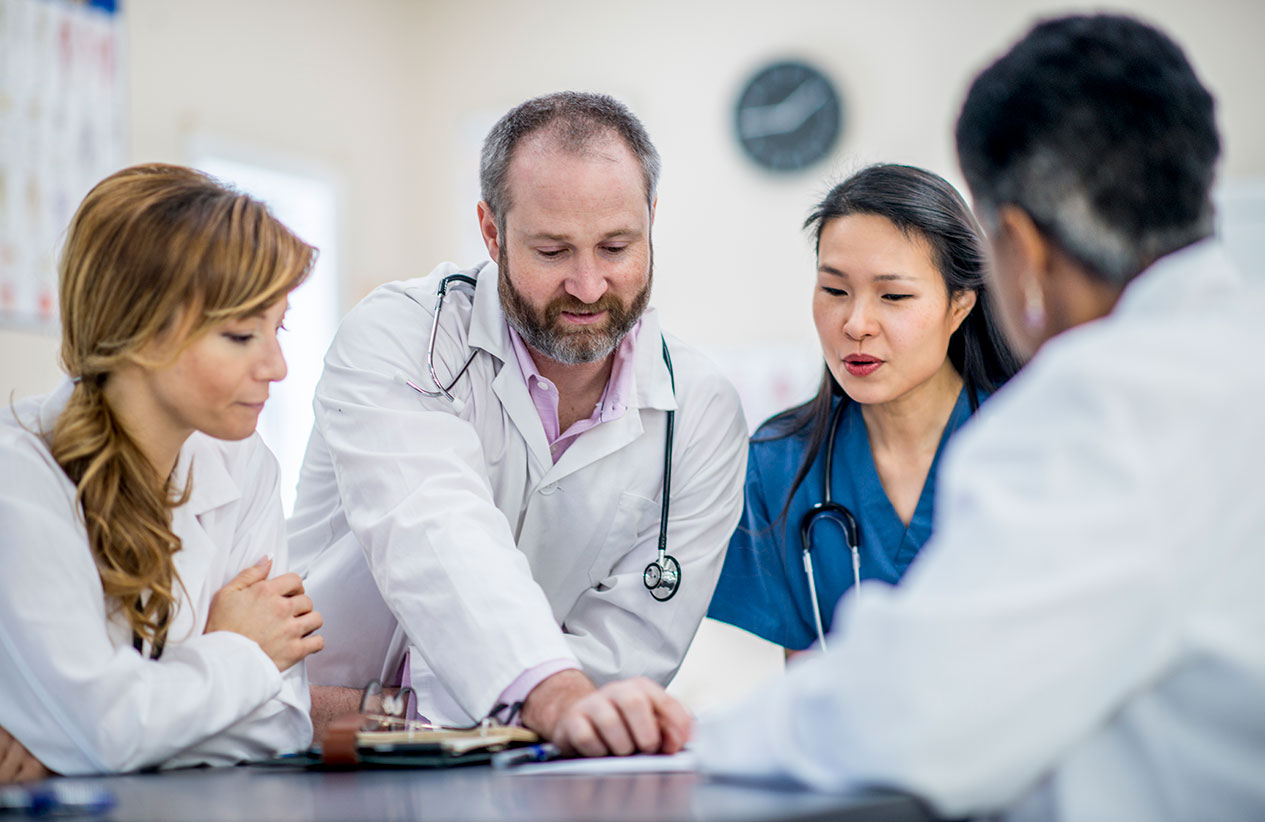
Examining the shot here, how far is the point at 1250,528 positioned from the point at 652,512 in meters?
1.06

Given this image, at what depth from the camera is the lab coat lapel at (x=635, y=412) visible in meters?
1.69

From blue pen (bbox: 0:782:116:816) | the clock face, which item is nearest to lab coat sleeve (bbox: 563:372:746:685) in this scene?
blue pen (bbox: 0:782:116:816)

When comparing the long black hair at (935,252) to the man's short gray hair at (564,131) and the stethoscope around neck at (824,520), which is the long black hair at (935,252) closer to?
the stethoscope around neck at (824,520)

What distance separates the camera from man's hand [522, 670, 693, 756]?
43.0 inches

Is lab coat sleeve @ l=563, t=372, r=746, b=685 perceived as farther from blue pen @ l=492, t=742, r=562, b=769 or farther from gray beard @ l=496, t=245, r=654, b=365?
blue pen @ l=492, t=742, r=562, b=769

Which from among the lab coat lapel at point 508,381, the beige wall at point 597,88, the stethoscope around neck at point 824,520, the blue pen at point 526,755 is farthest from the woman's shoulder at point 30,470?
the beige wall at point 597,88

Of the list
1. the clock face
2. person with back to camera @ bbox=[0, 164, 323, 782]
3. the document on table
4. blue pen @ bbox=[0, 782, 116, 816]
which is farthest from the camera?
the clock face

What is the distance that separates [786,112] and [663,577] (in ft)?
9.04

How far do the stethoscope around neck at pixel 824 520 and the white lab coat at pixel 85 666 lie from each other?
2.77 ft

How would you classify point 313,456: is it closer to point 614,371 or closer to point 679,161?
point 614,371

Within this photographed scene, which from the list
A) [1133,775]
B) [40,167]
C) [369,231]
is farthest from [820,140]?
[1133,775]

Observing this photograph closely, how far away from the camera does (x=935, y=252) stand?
5.72 feet

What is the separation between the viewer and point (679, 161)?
13.8 ft

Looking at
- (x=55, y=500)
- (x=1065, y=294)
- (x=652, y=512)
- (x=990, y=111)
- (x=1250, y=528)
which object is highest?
(x=990, y=111)
